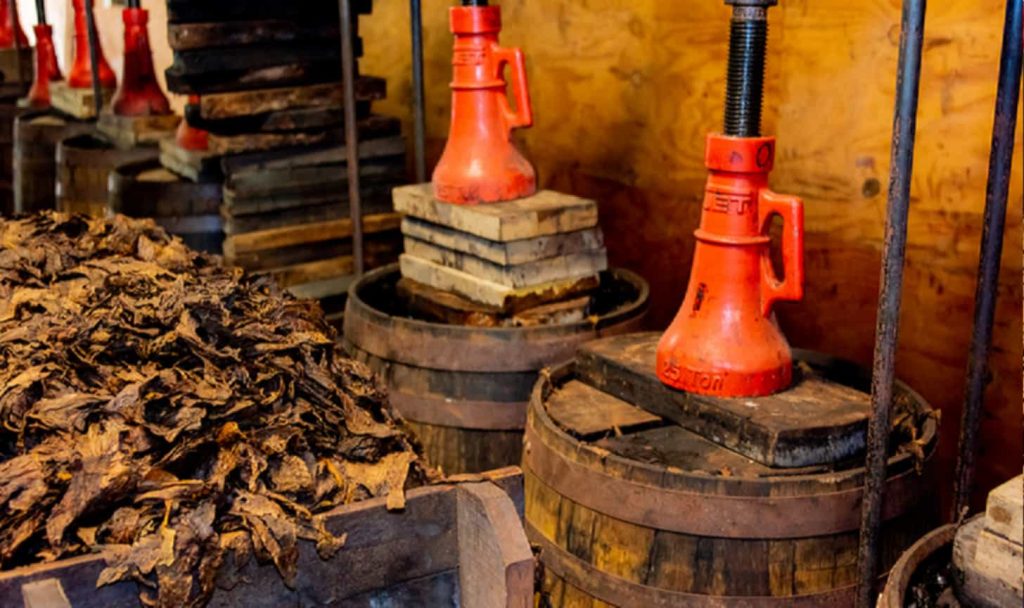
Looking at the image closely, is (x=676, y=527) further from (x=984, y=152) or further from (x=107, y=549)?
(x=984, y=152)

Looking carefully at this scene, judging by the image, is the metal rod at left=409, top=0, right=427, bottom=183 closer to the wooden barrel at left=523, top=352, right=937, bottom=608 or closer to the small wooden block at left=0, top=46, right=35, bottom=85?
the wooden barrel at left=523, top=352, right=937, bottom=608

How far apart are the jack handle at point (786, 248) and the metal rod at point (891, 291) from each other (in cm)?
39

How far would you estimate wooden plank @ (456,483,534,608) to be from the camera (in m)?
1.90

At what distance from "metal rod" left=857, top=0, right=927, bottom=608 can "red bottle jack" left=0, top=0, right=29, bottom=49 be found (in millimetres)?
8020

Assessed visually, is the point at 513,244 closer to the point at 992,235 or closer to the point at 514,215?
the point at 514,215

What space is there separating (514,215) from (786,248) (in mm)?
967

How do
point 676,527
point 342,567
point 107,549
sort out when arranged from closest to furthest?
point 107,549 → point 342,567 → point 676,527

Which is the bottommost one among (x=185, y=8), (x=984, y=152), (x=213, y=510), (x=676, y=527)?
(x=676, y=527)

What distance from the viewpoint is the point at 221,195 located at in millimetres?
4590

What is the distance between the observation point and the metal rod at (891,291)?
1.89 m

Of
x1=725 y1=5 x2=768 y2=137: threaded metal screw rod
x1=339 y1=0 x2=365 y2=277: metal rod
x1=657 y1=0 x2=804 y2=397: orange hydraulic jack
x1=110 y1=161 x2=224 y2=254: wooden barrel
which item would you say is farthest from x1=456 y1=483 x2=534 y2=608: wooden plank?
x1=110 y1=161 x2=224 y2=254: wooden barrel

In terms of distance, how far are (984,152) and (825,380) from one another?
98 centimetres

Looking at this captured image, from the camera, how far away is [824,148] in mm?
3623

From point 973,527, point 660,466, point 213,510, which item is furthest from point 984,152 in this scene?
point 213,510
